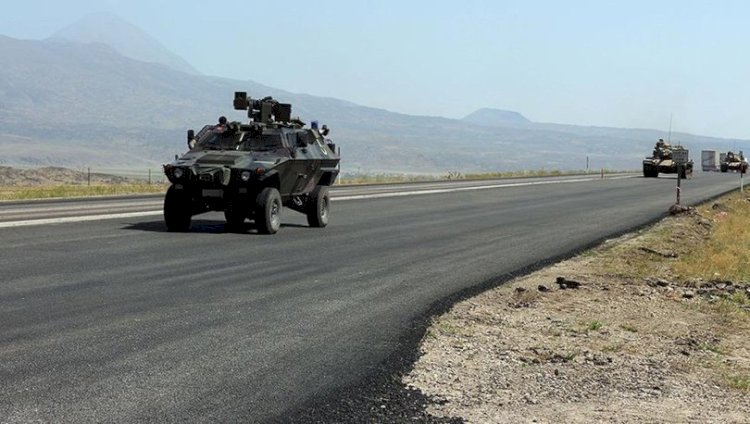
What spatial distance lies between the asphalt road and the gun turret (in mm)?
2352

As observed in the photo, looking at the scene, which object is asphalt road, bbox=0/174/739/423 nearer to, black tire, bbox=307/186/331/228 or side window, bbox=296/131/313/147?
black tire, bbox=307/186/331/228

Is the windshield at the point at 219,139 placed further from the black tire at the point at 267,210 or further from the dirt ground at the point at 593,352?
the dirt ground at the point at 593,352

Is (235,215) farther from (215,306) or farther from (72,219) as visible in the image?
(215,306)

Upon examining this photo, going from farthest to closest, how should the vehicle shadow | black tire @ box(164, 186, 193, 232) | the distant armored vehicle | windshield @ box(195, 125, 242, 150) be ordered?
the distant armored vehicle < windshield @ box(195, 125, 242, 150) < the vehicle shadow < black tire @ box(164, 186, 193, 232)

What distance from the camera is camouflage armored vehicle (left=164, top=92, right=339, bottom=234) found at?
17.1 m

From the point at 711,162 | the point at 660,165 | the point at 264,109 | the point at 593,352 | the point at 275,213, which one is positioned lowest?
the point at 711,162

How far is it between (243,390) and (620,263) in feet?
31.6

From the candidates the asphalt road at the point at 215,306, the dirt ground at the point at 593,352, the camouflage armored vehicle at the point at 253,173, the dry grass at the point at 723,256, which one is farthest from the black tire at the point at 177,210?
the dry grass at the point at 723,256

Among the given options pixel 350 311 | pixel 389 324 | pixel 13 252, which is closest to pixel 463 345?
pixel 389 324

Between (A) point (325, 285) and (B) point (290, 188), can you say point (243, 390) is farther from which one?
(B) point (290, 188)

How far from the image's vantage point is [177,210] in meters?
17.6

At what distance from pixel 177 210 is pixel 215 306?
8.25 meters

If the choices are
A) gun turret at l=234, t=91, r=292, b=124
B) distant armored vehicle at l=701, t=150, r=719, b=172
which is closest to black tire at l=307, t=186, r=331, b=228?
gun turret at l=234, t=91, r=292, b=124

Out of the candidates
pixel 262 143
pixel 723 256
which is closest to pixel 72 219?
pixel 262 143
